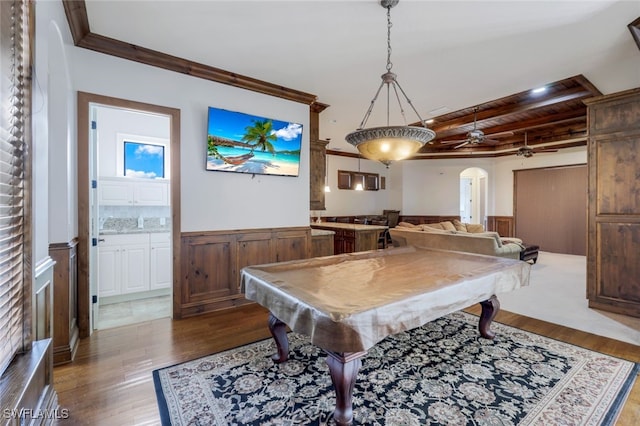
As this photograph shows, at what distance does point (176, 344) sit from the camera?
260 cm

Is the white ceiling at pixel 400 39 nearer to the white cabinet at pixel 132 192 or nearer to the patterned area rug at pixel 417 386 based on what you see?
the white cabinet at pixel 132 192

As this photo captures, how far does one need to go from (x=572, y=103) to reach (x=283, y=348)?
5536mm

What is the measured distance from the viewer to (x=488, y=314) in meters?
2.65

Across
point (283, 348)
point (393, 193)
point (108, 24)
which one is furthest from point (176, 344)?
point (393, 193)

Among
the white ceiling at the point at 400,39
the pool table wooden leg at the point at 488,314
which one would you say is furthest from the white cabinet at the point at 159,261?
the pool table wooden leg at the point at 488,314

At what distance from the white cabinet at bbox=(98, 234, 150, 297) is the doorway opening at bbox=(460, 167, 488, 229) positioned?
30.6ft

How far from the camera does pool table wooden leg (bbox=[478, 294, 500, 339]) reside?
8.61 feet

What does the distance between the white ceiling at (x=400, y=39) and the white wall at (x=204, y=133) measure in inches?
11.5

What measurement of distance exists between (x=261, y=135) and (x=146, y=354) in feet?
8.55

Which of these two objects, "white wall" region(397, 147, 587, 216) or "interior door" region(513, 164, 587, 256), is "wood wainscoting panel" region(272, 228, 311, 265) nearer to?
"white wall" region(397, 147, 587, 216)

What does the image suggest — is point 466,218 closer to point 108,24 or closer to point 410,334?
point 410,334

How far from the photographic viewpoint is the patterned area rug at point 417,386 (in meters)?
1.68

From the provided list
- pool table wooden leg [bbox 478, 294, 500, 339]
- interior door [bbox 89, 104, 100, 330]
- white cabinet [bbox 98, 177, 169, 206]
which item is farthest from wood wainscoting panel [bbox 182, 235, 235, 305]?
pool table wooden leg [bbox 478, 294, 500, 339]

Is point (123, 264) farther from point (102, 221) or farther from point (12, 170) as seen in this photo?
point (12, 170)
